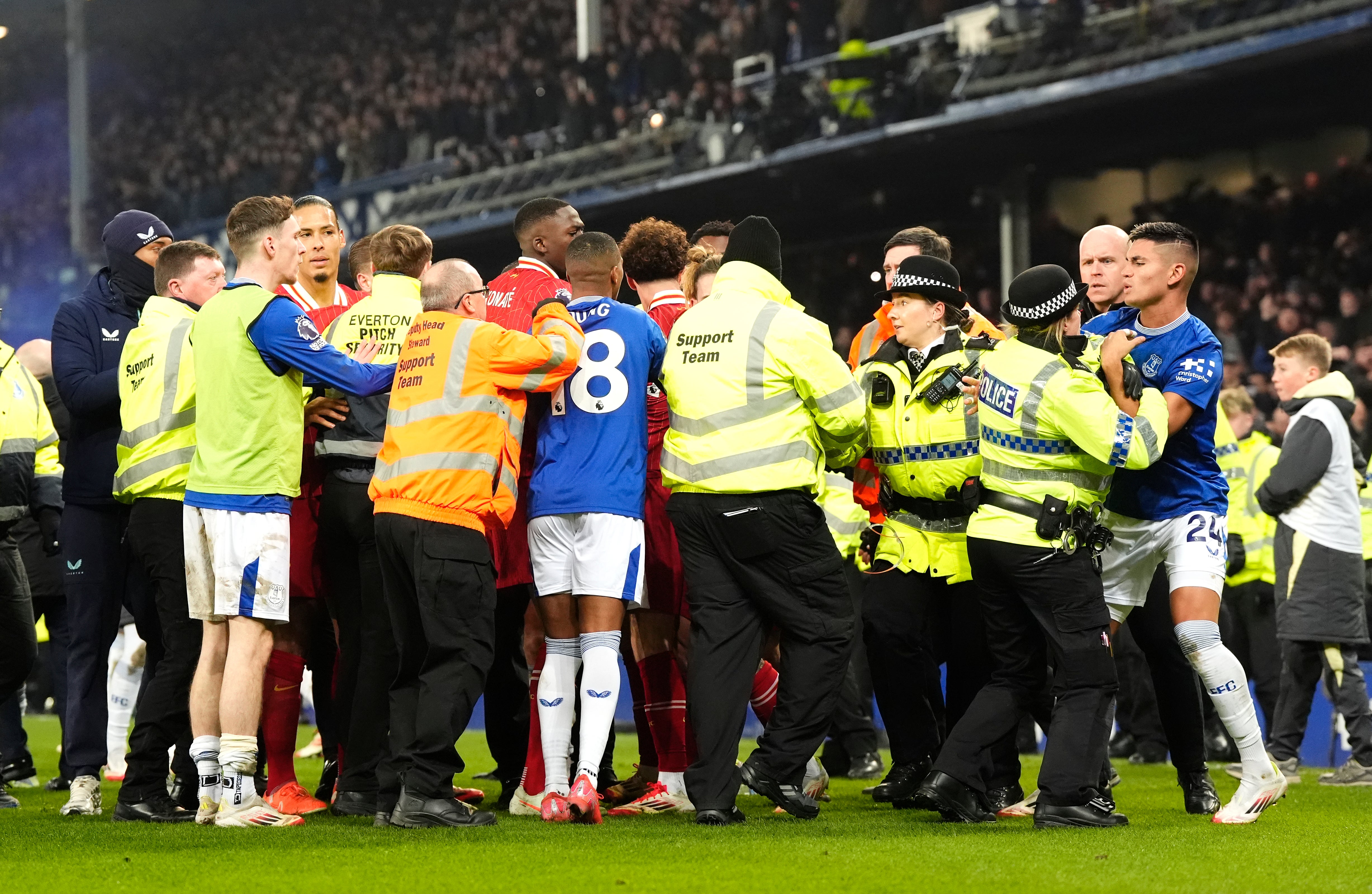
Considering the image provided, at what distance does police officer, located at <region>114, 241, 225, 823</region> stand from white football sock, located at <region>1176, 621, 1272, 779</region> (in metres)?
3.90

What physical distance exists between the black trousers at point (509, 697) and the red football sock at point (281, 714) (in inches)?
31.3

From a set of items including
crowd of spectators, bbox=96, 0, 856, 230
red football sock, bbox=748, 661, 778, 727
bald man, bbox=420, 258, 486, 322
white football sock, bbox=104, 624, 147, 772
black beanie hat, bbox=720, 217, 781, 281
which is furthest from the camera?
crowd of spectators, bbox=96, 0, 856, 230

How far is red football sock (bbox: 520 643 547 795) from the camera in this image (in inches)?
245

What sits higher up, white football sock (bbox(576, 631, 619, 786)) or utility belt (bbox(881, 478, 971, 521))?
utility belt (bbox(881, 478, 971, 521))

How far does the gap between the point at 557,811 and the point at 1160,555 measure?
101 inches

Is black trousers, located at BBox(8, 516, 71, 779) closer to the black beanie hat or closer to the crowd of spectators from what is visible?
the black beanie hat

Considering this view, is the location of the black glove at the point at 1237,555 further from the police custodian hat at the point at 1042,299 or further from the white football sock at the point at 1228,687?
the police custodian hat at the point at 1042,299

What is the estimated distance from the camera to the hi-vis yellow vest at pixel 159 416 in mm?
6164

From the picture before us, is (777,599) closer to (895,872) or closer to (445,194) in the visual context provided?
(895,872)

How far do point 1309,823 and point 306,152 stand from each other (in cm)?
2312

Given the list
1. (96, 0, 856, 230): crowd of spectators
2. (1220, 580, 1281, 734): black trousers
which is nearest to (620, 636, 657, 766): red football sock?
(1220, 580, 1281, 734): black trousers

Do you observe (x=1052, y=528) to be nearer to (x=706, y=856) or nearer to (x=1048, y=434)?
(x=1048, y=434)

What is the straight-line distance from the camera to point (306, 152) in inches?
1037

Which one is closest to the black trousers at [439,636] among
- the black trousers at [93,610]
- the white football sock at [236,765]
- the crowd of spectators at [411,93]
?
the white football sock at [236,765]
